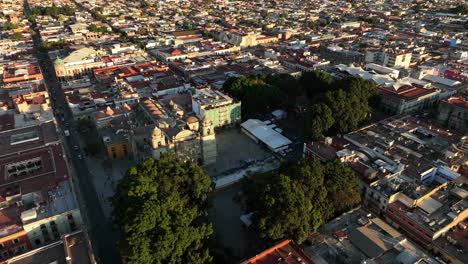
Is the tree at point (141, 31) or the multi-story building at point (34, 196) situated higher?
the tree at point (141, 31)

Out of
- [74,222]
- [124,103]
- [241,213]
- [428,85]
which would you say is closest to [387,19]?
[428,85]

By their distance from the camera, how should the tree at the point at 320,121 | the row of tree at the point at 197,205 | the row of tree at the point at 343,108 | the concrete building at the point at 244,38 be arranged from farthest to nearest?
the concrete building at the point at 244,38
the row of tree at the point at 343,108
the tree at the point at 320,121
the row of tree at the point at 197,205

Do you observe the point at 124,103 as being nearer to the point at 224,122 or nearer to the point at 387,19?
the point at 224,122

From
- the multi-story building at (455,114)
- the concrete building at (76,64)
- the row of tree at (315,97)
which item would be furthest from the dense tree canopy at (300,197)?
the concrete building at (76,64)

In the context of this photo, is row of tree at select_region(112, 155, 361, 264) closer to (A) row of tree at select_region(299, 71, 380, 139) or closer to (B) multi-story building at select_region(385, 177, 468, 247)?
(B) multi-story building at select_region(385, 177, 468, 247)

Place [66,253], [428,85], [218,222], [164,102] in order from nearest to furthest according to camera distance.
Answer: [66,253]
[218,222]
[164,102]
[428,85]

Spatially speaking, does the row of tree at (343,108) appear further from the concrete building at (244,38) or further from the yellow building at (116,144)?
the concrete building at (244,38)

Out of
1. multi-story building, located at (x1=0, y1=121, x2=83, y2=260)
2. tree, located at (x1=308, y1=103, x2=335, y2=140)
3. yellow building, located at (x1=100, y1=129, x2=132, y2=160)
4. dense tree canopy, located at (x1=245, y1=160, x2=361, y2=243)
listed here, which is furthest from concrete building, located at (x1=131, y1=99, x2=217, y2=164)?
tree, located at (x1=308, y1=103, x2=335, y2=140)
